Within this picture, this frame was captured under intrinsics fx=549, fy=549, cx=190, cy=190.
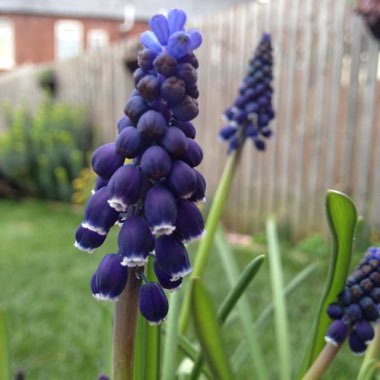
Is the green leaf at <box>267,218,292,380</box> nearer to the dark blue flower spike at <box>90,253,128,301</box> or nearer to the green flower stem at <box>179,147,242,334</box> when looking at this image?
the green flower stem at <box>179,147,242,334</box>

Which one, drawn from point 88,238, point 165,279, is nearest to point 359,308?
point 165,279

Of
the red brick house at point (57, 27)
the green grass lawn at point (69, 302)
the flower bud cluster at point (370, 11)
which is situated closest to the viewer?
the green grass lawn at point (69, 302)

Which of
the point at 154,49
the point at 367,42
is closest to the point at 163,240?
the point at 154,49

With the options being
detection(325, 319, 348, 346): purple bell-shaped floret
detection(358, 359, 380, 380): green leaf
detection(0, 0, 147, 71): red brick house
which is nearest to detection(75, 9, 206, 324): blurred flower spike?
detection(325, 319, 348, 346): purple bell-shaped floret

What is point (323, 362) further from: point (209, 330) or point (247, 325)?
point (247, 325)

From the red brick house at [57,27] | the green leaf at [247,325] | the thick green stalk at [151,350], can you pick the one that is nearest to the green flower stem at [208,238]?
the green leaf at [247,325]

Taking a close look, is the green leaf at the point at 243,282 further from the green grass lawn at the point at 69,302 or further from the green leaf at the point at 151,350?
the green grass lawn at the point at 69,302

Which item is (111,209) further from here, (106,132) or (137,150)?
(106,132)
